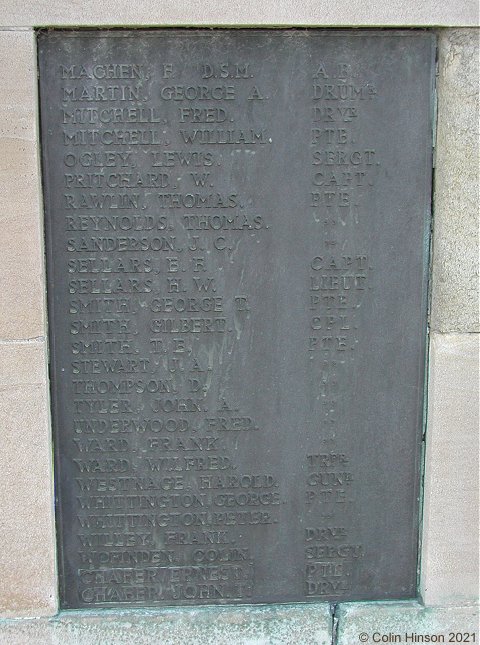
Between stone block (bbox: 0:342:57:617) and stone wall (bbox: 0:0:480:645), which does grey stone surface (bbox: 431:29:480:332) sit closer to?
stone wall (bbox: 0:0:480:645)

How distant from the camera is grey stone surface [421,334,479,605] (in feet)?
10.9

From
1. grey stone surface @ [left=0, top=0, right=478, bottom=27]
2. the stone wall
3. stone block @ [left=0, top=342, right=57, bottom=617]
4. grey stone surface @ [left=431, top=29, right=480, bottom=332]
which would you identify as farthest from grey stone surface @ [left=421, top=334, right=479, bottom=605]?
stone block @ [left=0, top=342, right=57, bottom=617]

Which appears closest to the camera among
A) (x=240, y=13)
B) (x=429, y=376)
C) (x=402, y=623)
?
(x=240, y=13)

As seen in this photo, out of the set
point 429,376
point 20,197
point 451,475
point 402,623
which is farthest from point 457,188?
point 402,623

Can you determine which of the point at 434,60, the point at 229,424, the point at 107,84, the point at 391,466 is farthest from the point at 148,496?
the point at 434,60

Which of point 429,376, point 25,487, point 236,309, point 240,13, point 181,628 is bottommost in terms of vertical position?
point 181,628

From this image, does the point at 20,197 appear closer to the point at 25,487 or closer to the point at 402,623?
the point at 25,487

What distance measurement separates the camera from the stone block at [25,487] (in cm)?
323

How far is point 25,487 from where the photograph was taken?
10.9 ft

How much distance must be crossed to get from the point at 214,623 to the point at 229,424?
3.65 ft

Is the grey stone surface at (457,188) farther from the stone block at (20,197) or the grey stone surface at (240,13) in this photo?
the stone block at (20,197)

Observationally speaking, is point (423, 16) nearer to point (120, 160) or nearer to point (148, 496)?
point (120, 160)

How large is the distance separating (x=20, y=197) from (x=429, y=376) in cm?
230

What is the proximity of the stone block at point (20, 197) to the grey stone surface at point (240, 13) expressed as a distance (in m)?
0.14
